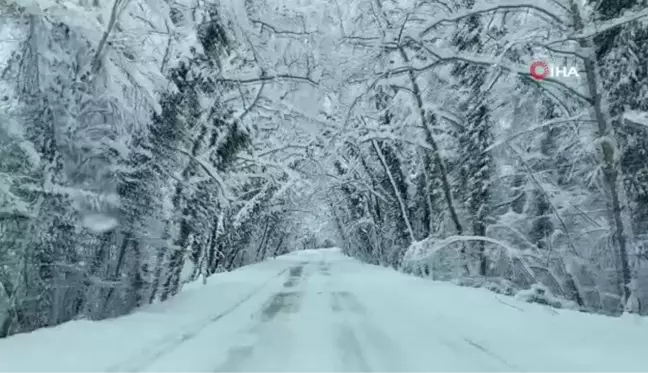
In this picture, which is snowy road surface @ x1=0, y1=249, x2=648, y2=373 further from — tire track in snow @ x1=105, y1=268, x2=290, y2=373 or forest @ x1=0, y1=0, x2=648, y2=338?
forest @ x1=0, y1=0, x2=648, y2=338

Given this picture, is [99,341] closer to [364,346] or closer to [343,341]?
[343,341]

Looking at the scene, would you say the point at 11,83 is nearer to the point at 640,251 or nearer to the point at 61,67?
the point at 61,67

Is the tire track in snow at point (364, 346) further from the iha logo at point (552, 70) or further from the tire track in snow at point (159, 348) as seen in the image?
the iha logo at point (552, 70)

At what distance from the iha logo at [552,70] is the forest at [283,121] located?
0.26 metres

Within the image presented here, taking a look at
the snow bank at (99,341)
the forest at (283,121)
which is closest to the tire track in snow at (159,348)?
the snow bank at (99,341)

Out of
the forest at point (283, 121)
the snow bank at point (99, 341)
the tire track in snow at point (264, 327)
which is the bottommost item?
the snow bank at point (99, 341)

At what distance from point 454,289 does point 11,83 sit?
11.0 meters

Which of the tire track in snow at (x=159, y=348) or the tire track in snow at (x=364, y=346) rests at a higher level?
the tire track in snow at (x=364, y=346)

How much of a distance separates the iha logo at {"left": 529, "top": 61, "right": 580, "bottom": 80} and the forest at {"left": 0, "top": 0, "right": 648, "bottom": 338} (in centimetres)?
26

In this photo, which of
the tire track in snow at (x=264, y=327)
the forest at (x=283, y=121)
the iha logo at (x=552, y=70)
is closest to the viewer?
the tire track in snow at (x=264, y=327)

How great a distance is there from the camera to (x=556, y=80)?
962 cm

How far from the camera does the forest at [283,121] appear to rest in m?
7.67

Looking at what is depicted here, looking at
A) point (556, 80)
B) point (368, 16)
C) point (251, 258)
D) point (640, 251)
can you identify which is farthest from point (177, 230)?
point (251, 258)

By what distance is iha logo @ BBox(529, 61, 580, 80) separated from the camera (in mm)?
10427
